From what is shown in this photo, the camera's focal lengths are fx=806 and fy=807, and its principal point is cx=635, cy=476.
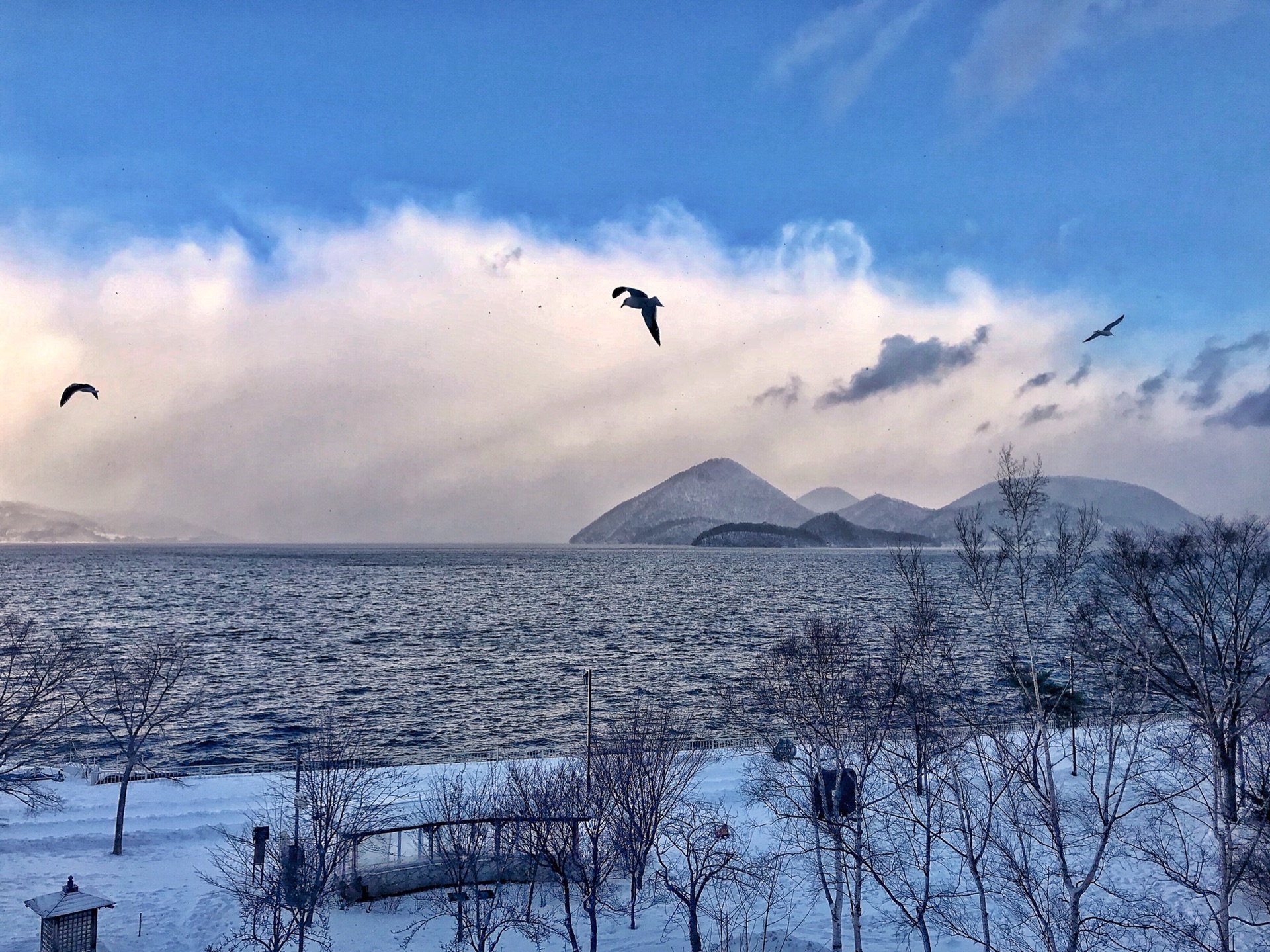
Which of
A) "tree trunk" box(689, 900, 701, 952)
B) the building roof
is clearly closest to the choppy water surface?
the building roof

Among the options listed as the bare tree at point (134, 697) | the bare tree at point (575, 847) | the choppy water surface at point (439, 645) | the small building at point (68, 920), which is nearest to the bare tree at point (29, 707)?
the bare tree at point (134, 697)

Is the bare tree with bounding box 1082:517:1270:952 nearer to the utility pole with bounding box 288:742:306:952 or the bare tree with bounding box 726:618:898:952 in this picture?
the bare tree with bounding box 726:618:898:952

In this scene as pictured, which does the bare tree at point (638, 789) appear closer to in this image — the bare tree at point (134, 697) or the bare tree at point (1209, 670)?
the bare tree at point (1209, 670)

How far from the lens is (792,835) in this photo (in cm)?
3225

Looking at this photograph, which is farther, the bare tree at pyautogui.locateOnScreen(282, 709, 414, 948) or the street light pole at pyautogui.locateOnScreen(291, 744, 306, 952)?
the bare tree at pyautogui.locateOnScreen(282, 709, 414, 948)

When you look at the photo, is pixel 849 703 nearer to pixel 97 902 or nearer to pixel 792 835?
pixel 792 835

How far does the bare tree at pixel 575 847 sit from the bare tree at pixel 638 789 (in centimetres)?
48

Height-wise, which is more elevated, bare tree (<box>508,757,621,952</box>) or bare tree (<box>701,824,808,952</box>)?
bare tree (<box>508,757,621,952</box>)

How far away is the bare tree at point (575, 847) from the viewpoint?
23875 millimetres

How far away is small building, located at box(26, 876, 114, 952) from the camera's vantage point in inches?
854

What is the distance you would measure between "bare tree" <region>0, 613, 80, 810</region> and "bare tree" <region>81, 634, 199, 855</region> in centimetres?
189

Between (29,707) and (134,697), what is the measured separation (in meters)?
17.9

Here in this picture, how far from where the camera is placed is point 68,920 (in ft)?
72.4

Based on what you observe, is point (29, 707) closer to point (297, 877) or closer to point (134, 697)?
point (297, 877)
